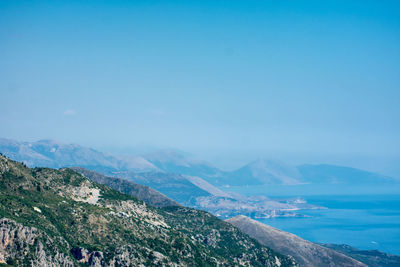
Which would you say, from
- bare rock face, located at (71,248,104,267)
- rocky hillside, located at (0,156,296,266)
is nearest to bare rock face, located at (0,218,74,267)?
rocky hillside, located at (0,156,296,266)

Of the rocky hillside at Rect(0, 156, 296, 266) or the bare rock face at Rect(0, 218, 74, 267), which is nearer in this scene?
the bare rock face at Rect(0, 218, 74, 267)

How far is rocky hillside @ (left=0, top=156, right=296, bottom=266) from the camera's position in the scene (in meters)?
97.7

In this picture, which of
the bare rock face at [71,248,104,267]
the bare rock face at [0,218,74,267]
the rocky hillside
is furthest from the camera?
the bare rock face at [71,248,104,267]

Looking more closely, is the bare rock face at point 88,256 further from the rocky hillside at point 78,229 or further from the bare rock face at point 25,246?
the bare rock face at point 25,246

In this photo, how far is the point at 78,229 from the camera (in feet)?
393

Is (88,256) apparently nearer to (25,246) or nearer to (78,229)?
(78,229)

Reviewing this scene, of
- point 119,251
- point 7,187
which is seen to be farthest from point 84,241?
point 7,187

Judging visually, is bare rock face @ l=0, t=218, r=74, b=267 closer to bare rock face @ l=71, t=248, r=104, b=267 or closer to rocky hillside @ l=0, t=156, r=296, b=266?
rocky hillside @ l=0, t=156, r=296, b=266

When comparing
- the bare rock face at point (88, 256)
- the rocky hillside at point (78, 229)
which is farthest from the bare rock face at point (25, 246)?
the bare rock face at point (88, 256)

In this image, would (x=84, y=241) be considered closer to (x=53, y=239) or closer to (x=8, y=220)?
(x=53, y=239)

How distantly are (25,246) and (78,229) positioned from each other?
24.7 metres

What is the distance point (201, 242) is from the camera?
18300cm

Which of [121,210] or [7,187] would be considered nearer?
[7,187]

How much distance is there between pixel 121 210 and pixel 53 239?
182 ft
